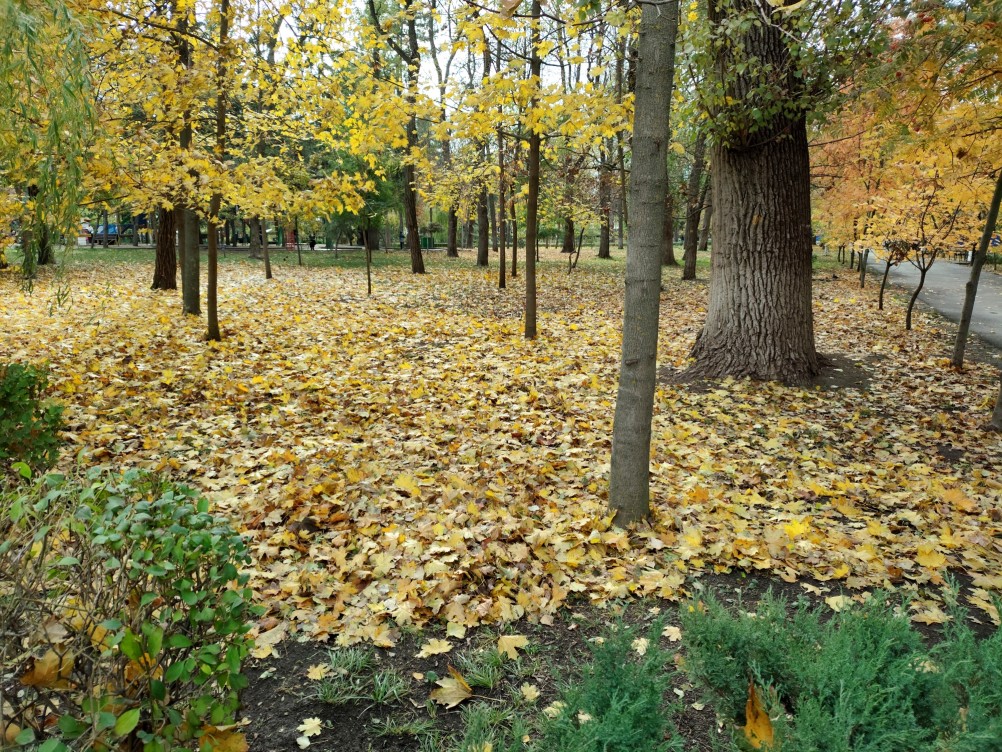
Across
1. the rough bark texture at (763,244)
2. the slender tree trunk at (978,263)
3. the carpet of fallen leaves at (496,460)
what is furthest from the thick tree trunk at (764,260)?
the slender tree trunk at (978,263)

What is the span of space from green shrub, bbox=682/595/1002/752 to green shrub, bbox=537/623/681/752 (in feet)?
0.92

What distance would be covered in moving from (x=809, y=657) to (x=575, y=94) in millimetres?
6080

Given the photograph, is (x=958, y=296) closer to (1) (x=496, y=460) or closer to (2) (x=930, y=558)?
(2) (x=930, y=558)

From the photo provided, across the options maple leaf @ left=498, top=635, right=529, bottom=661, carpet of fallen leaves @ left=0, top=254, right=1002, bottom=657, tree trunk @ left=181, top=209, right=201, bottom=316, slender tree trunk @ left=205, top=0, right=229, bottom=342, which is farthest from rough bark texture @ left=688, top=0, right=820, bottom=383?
tree trunk @ left=181, top=209, right=201, bottom=316

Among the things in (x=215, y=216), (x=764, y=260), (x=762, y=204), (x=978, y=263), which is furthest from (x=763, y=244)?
(x=215, y=216)

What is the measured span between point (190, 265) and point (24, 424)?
22.3 feet

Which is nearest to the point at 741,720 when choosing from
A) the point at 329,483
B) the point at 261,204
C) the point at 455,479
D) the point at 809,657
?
the point at 809,657

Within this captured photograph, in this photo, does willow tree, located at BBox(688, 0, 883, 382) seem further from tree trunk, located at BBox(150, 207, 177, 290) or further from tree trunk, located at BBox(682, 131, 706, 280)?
tree trunk, located at BBox(682, 131, 706, 280)

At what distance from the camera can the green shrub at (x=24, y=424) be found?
3.94 meters

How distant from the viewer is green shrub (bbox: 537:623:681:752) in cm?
175

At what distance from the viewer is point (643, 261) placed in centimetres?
359

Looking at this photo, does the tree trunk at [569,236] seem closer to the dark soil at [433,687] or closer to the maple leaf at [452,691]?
the dark soil at [433,687]

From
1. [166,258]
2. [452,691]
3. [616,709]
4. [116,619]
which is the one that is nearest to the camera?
[116,619]

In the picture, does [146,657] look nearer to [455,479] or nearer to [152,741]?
[152,741]
